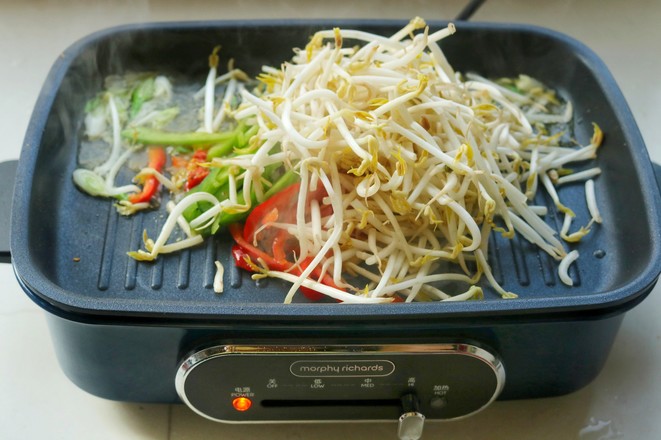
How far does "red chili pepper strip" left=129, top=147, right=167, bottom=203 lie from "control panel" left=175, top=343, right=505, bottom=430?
0.91 ft

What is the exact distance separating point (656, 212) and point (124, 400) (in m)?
0.69

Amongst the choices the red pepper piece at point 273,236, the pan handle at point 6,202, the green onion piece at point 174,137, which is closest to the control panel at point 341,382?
the red pepper piece at point 273,236

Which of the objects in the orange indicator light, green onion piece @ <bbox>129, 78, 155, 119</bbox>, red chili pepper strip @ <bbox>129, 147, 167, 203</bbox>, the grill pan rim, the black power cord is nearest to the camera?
the grill pan rim

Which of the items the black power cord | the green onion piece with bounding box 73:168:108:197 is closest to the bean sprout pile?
the green onion piece with bounding box 73:168:108:197

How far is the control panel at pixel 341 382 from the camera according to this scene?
0.92 metres

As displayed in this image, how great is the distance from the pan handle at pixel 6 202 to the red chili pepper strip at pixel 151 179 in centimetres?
15

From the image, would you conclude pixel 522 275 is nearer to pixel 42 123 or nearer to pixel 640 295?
pixel 640 295

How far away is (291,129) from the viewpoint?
1021 millimetres

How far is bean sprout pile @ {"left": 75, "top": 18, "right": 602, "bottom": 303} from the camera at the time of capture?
1006mm

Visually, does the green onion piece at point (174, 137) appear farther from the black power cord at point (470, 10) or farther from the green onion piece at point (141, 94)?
the black power cord at point (470, 10)

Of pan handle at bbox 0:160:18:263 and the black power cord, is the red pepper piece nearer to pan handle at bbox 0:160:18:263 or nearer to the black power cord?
pan handle at bbox 0:160:18:263

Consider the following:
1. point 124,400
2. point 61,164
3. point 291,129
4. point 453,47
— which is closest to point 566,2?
point 453,47

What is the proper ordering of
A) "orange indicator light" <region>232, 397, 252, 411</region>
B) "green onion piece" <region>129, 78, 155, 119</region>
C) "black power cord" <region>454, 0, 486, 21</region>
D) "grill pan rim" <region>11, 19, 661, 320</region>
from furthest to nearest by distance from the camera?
1. "black power cord" <region>454, 0, 486, 21</region>
2. "green onion piece" <region>129, 78, 155, 119</region>
3. "orange indicator light" <region>232, 397, 252, 411</region>
4. "grill pan rim" <region>11, 19, 661, 320</region>

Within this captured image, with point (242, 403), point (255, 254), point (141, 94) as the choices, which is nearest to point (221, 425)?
point (242, 403)
